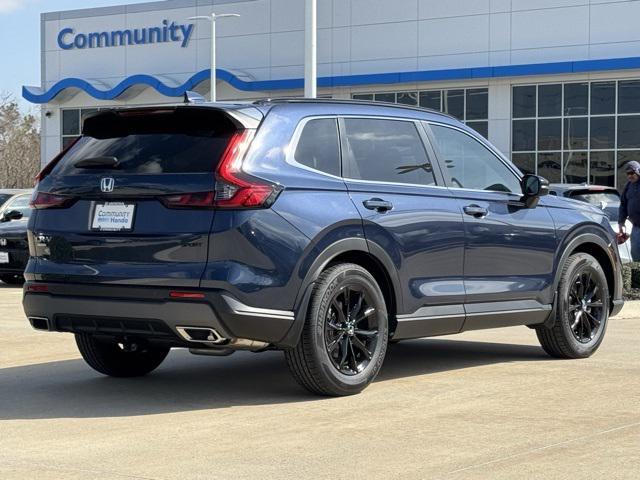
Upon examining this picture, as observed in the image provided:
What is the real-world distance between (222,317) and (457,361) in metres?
3.00

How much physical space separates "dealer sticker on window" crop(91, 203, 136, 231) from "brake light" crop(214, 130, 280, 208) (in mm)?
598

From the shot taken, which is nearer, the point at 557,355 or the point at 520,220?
the point at 520,220

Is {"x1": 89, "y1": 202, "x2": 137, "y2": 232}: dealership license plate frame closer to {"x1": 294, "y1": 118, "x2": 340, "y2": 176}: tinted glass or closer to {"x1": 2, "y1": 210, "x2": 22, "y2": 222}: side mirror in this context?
{"x1": 294, "y1": 118, "x2": 340, "y2": 176}: tinted glass

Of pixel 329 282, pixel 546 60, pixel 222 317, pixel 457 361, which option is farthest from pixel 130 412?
pixel 546 60

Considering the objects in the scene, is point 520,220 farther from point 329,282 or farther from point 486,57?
point 486,57

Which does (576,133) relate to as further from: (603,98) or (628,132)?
(628,132)

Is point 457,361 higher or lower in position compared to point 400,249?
lower

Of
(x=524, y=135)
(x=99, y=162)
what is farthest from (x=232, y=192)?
(x=524, y=135)

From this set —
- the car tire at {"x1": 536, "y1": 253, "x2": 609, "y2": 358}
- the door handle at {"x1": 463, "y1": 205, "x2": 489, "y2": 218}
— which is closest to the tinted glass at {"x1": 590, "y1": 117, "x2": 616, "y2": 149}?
the car tire at {"x1": 536, "y1": 253, "x2": 609, "y2": 358}

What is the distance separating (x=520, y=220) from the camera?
8.95 metres

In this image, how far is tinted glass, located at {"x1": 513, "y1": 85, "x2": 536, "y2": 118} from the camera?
134ft

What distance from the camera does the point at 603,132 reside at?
39438 millimetres

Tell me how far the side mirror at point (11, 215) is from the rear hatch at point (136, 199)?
12.0 meters

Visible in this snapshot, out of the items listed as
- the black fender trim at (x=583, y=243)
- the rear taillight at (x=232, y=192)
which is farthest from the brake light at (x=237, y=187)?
the black fender trim at (x=583, y=243)
